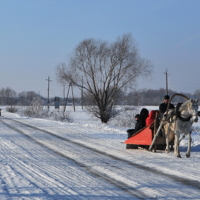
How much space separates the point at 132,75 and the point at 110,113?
4.59 meters

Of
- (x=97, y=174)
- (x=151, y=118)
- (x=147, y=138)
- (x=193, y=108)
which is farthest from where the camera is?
(x=151, y=118)

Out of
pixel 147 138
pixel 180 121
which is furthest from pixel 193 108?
pixel 147 138

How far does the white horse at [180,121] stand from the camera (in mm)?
10359

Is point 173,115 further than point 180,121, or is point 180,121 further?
point 173,115

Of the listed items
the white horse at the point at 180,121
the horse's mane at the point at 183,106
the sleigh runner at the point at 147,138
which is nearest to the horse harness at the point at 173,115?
the white horse at the point at 180,121

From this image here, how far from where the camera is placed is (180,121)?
36.2 feet

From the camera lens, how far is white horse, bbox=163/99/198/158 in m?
10.4

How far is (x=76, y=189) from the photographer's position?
6723mm

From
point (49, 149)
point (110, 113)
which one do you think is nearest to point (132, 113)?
point (110, 113)

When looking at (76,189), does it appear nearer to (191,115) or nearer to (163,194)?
(163,194)

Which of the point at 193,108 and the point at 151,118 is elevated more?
the point at 193,108

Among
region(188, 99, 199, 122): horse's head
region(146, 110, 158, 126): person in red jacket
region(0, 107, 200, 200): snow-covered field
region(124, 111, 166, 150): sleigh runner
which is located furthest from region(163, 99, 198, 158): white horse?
region(146, 110, 158, 126): person in red jacket

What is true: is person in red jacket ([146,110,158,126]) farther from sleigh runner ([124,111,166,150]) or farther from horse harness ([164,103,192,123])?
horse harness ([164,103,192,123])

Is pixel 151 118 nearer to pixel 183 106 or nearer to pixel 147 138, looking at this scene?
pixel 147 138
